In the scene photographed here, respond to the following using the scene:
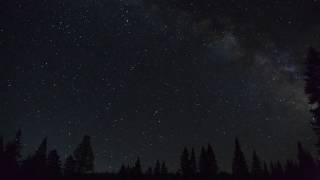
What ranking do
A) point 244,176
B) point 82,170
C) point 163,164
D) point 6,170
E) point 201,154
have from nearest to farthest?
point 6,170, point 244,176, point 82,170, point 201,154, point 163,164

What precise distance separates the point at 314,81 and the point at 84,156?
7035 centimetres

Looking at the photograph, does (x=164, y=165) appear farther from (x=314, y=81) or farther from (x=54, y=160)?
(x=314, y=81)

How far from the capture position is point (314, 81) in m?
30.7

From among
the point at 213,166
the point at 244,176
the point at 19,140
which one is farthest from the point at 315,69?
the point at 213,166

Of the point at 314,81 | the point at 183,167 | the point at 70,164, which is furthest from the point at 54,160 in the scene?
the point at 314,81

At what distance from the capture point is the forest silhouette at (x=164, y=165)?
31250mm

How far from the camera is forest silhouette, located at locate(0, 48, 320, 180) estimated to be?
103 feet

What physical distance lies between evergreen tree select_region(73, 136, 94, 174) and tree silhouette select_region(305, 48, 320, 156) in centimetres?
6815

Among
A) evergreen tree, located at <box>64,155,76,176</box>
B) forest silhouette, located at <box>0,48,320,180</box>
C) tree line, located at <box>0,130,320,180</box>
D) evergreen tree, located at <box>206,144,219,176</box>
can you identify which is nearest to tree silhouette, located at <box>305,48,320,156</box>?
forest silhouette, located at <box>0,48,320,180</box>

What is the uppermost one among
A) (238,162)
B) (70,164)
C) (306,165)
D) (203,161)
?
(203,161)

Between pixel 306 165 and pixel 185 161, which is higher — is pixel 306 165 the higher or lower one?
the lower one

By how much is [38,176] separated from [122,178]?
19.6 metres

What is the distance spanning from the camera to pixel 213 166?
301 ft

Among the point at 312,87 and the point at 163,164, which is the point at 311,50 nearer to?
the point at 312,87
